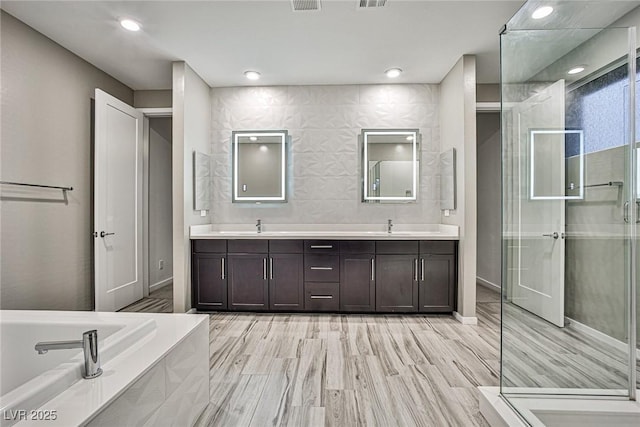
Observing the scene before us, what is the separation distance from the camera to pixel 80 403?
99 cm

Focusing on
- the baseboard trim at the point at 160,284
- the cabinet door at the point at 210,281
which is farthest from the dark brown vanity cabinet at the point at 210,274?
the baseboard trim at the point at 160,284

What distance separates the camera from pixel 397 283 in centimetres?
341

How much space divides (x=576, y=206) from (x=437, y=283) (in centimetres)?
200

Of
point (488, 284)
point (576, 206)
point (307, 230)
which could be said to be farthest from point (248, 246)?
point (488, 284)

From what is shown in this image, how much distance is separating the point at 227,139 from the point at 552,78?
130 inches

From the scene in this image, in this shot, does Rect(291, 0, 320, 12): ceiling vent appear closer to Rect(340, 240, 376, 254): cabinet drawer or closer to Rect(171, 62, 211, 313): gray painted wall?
Rect(171, 62, 211, 313): gray painted wall

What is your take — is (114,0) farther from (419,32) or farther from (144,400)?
(144,400)

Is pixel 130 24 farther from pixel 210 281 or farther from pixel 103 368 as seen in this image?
pixel 103 368

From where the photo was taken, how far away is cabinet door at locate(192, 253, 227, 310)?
11.5 ft

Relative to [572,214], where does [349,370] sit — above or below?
below

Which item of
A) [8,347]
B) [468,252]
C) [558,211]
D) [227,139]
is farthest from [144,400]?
[227,139]

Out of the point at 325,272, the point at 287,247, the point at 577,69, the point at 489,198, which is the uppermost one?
the point at 577,69

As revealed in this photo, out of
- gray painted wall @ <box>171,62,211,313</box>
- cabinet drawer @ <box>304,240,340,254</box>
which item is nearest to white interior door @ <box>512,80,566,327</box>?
cabinet drawer @ <box>304,240,340,254</box>

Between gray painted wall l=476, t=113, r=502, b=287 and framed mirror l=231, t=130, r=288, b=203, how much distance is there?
2964 mm
